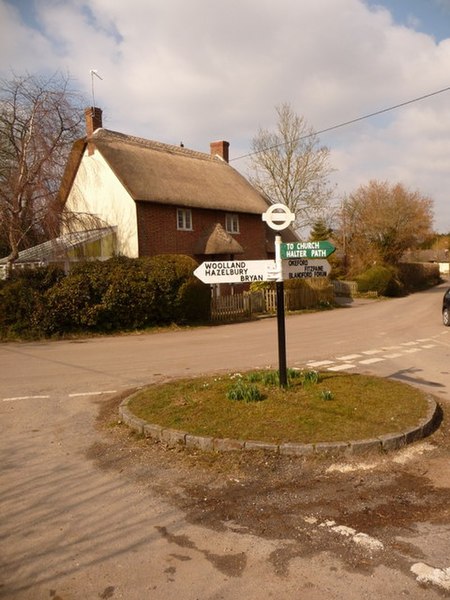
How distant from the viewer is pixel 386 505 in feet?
13.4

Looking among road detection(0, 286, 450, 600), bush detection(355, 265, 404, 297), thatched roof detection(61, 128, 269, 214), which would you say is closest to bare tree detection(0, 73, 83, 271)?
thatched roof detection(61, 128, 269, 214)

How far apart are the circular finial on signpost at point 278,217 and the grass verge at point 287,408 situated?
2202 millimetres

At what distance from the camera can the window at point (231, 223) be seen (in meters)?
26.9

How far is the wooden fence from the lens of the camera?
1952cm

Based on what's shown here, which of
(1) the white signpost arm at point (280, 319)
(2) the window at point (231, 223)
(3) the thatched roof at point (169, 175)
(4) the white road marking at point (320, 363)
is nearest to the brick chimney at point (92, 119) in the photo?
(3) the thatched roof at point (169, 175)

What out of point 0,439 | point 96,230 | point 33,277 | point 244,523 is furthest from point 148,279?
point 244,523

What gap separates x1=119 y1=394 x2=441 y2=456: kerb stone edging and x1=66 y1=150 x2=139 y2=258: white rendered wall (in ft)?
54.2

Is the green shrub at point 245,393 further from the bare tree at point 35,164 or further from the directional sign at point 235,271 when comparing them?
the bare tree at point 35,164

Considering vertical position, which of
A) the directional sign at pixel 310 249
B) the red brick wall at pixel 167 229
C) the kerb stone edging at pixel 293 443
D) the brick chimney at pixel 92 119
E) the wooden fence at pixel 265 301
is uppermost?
the brick chimney at pixel 92 119

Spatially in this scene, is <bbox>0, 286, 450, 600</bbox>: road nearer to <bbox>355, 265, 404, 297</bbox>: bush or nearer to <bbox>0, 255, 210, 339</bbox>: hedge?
<bbox>0, 255, 210, 339</bbox>: hedge

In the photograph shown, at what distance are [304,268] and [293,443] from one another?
8.32ft

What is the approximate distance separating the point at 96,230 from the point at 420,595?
20.6 meters

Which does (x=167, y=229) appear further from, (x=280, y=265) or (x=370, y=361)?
(x=280, y=265)

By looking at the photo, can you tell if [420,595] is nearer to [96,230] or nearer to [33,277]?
[33,277]
